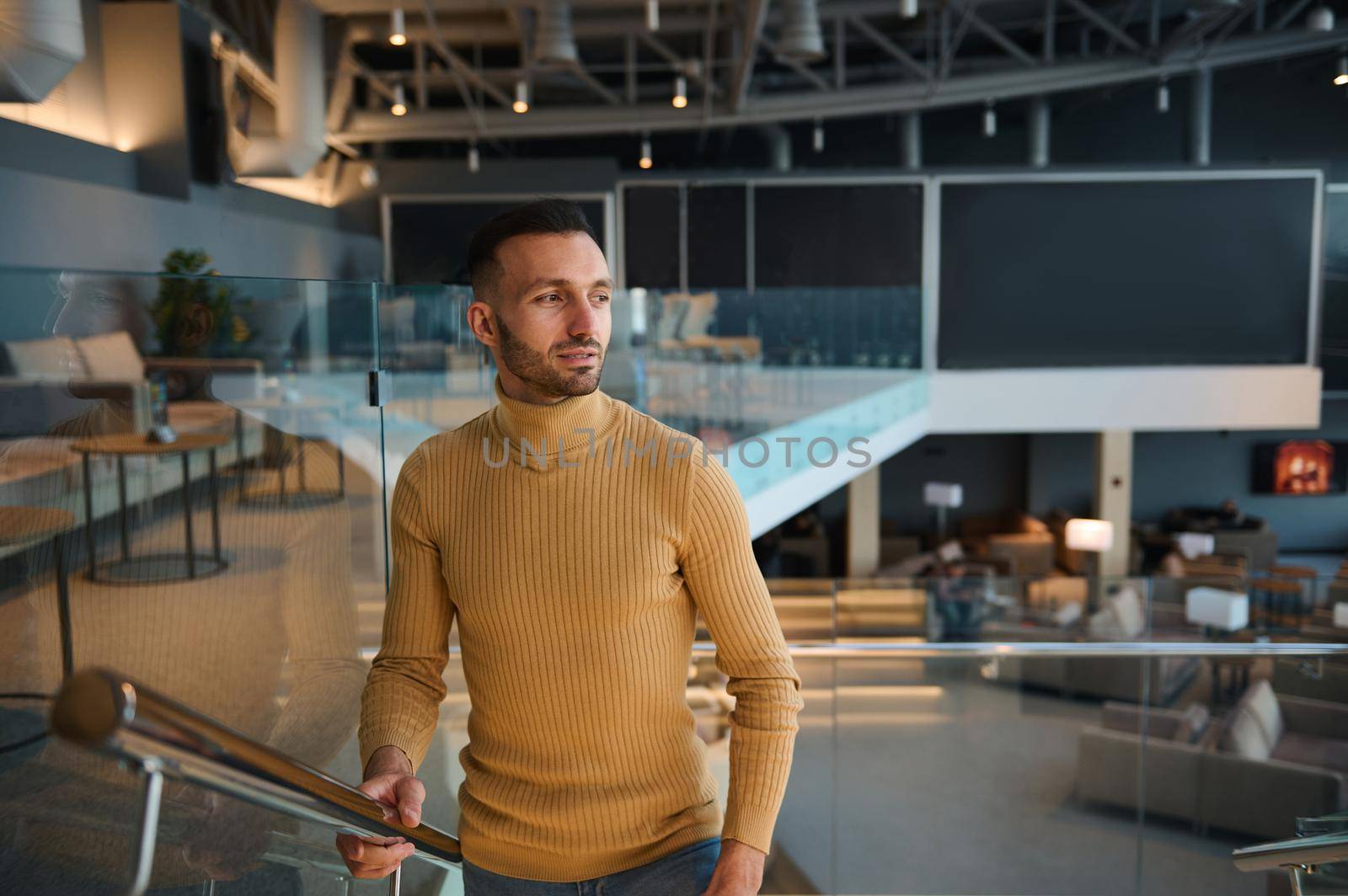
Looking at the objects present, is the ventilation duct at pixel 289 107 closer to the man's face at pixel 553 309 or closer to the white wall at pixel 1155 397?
the man's face at pixel 553 309

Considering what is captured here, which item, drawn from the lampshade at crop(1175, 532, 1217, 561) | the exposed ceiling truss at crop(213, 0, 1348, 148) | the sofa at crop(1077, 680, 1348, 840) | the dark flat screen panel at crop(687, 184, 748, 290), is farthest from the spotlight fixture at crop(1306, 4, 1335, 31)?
the sofa at crop(1077, 680, 1348, 840)

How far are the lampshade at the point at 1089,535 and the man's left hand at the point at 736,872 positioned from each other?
12371mm

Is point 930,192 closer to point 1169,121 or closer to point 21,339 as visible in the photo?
point 1169,121

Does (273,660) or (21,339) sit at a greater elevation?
(21,339)

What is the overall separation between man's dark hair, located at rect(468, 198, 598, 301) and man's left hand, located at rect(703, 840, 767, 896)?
2.49 ft

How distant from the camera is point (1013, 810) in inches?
206

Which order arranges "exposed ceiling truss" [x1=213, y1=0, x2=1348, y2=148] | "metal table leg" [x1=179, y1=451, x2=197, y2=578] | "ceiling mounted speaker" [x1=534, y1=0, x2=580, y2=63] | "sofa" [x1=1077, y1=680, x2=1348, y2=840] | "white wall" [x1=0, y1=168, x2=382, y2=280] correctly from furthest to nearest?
"exposed ceiling truss" [x1=213, y1=0, x2=1348, y2=148], "ceiling mounted speaker" [x1=534, y1=0, x2=580, y2=63], "white wall" [x1=0, y1=168, x2=382, y2=280], "sofa" [x1=1077, y1=680, x2=1348, y2=840], "metal table leg" [x1=179, y1=451, x2=197, y2=578]

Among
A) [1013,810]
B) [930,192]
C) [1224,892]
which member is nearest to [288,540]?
[1224,892]

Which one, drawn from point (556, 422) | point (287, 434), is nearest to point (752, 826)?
point (556, 422)

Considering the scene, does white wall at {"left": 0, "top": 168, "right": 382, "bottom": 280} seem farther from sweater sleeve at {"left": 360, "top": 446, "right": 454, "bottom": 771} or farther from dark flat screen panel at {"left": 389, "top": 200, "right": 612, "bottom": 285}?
sweater sleeve at {"left": 360, "top": 446, "right": 454, "bottom": 771}

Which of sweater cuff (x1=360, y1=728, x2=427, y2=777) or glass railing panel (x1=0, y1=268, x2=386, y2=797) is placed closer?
sweater cuff (x1=360, y1=728, x2=427, y2=777)

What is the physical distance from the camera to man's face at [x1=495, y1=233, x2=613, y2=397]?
1277 mm

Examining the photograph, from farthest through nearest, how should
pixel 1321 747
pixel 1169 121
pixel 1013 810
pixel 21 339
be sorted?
pixel 1169 121 → pixel 1013 810 → pixel 1321 747 → pixel 21 339

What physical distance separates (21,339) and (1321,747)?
15.0ft
